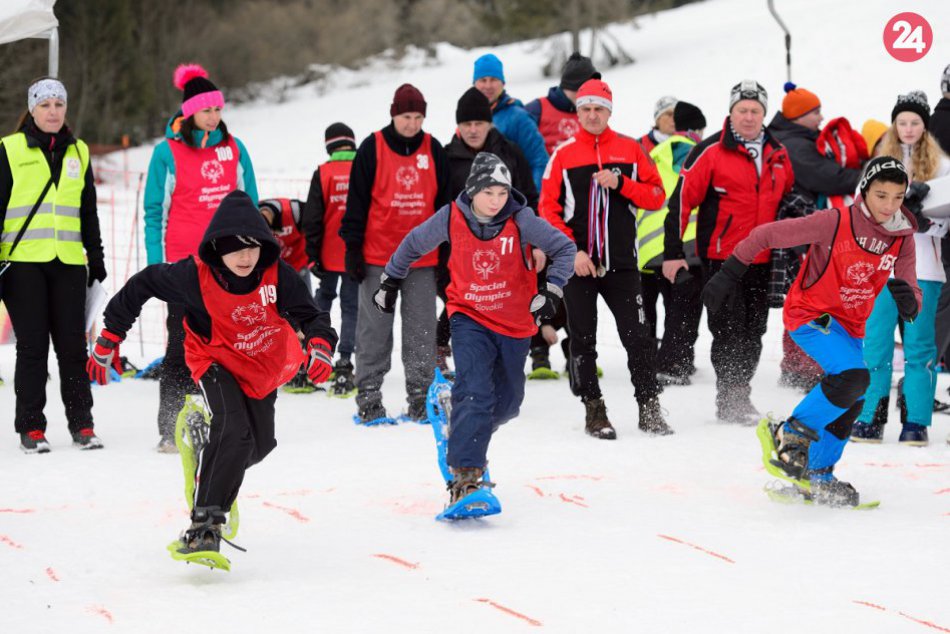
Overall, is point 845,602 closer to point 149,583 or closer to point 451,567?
point 451,567

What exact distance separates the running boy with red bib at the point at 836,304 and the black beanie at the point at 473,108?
8.16 ft

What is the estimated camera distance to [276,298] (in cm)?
487

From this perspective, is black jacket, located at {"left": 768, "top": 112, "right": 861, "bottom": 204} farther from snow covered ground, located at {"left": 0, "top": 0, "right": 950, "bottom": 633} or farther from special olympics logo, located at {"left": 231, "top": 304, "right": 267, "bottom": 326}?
special olympics logo, located at {"left": 231, "top": 304, "right": 267, "bottom": 326}

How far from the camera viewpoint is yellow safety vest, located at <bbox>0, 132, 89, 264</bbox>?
22.2ft

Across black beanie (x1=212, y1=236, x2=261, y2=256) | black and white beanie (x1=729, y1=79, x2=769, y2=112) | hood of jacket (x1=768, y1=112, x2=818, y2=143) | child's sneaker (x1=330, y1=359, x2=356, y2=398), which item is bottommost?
child's sneaker (x1=330, y1=359, x2=356, y2=398)

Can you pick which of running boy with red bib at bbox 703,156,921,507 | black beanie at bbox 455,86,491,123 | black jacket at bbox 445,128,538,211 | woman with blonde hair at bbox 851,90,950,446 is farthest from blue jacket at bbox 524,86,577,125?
running boy with red bib at bbox 703,156,921,507

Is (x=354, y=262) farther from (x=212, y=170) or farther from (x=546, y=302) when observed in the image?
(x=546, y=302)

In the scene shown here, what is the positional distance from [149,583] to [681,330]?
5.14 m

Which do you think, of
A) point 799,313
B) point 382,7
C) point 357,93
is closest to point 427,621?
point 799,313

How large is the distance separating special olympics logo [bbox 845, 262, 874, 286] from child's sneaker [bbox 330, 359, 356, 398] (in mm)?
3956

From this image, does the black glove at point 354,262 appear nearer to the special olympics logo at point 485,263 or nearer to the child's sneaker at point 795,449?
the special olympics logo at point 485,263

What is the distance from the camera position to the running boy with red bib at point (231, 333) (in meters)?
4.64

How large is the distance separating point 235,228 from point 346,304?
14.5ft

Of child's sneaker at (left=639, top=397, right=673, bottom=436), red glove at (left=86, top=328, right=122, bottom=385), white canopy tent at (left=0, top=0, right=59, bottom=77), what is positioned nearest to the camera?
red glove at (left=86, top=328, right=122, bottom=385)
